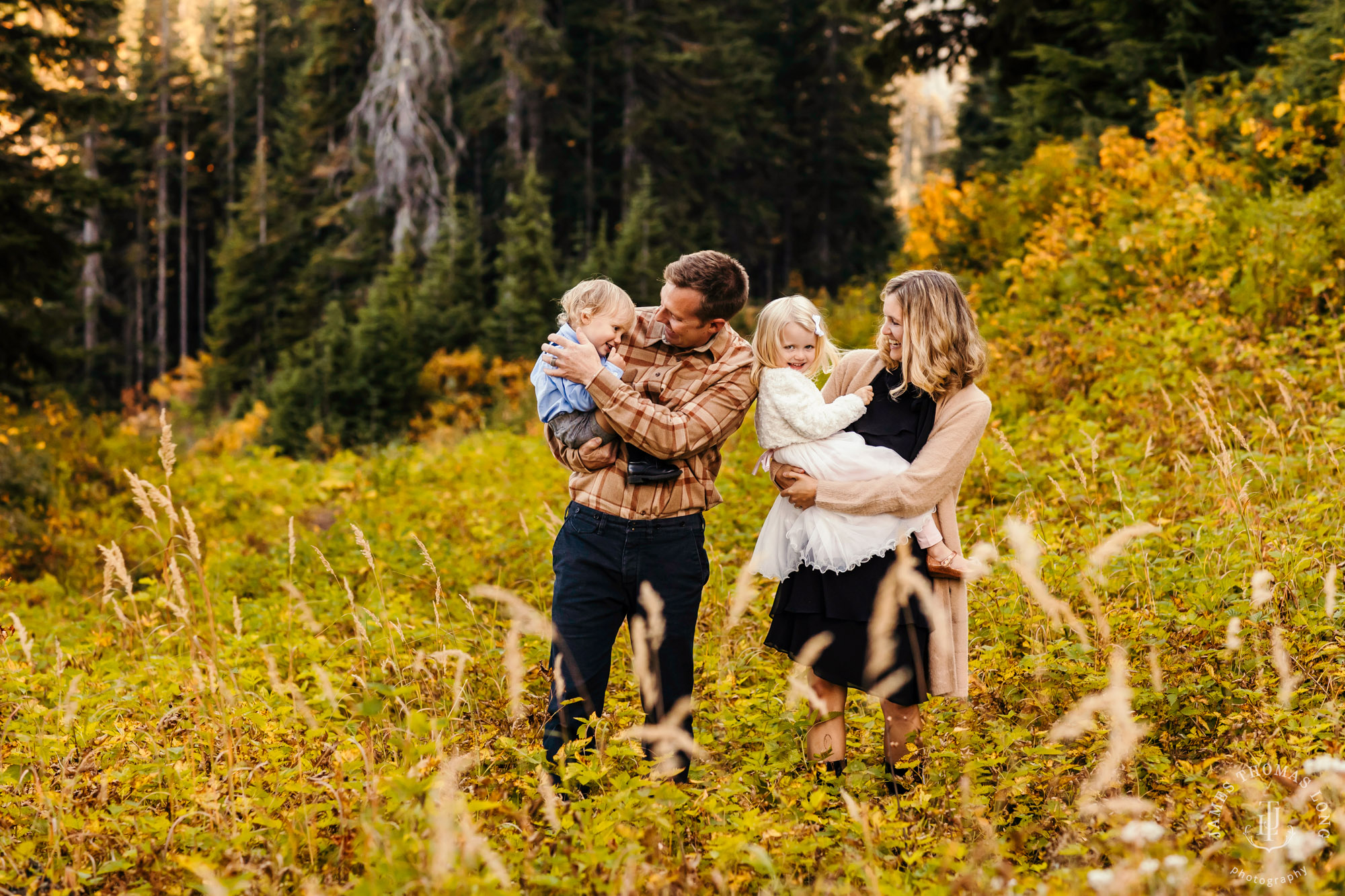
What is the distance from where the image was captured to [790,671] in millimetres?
4281

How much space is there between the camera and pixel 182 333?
34625mm

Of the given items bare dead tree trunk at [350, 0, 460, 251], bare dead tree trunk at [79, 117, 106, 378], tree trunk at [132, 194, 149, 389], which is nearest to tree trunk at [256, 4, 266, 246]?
tree trunk at [132, 194, 149, 389]

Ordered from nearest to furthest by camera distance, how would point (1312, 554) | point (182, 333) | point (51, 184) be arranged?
point (1312, 554) → point (51, 184) → point (182, 333)

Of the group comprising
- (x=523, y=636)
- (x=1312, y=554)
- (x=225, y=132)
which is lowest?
(x=523, y=636)

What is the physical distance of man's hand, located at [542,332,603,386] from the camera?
3.10 m

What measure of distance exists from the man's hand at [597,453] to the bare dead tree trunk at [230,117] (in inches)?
1491

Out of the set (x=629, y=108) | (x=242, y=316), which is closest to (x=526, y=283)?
(x=629, y=108)

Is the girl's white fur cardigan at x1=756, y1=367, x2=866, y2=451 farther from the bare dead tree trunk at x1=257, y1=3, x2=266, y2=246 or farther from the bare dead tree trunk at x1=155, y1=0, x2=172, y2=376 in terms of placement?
the bare dead tree trunk at x1=257, y1=3, x2=266, y2=246

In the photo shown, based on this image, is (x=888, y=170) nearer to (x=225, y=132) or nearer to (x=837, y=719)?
(x=225, y=132)

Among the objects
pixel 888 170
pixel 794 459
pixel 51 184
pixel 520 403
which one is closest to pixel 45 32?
Answer: pixel 51 184

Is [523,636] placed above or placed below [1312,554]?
below

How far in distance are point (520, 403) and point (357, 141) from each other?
447 inches

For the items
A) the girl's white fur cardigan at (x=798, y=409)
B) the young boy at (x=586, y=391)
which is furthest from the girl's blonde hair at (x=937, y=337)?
the young boy at (x=586, y=391)

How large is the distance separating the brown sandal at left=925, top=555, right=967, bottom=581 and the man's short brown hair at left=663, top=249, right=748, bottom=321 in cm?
111
